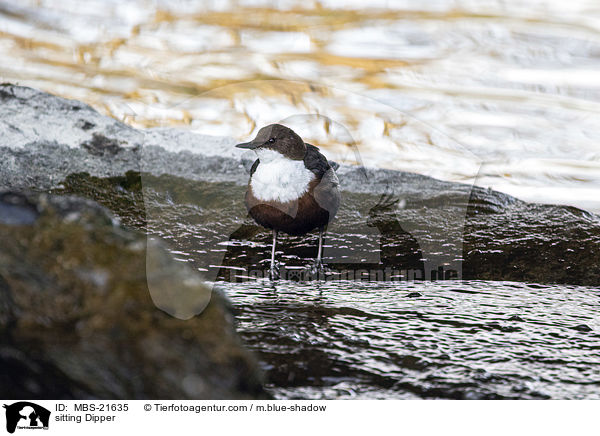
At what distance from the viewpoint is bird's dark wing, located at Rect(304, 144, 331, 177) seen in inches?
127

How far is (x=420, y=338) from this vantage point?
224 cm

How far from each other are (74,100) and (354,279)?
2.88m

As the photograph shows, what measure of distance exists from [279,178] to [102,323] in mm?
1660

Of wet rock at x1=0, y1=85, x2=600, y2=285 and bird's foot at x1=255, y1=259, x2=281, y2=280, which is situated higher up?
wet rock at x1=0, y1=85, x2=600, y2=285

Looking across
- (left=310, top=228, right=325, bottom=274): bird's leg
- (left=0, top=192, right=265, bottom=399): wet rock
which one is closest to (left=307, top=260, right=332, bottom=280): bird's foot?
(left=310, top=228, right=325, bottom=274): bird's leg

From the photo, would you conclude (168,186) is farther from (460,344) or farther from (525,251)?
(460,344)

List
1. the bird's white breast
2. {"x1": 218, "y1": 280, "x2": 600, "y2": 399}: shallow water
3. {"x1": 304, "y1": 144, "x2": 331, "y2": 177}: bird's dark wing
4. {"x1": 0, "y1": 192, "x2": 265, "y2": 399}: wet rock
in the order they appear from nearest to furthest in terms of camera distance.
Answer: {"x1": 0, "y1": 192, "x2": 265, "y2": 399}: wet rock, {"x1": 218, "y1": 280, "x2": 600, "y2": 399}: shallow water, the bird's white breast, {"x1": 304, "y1": 144, "x2": 331, "y2": 177}: bird's dark wing

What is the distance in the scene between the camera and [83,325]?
5.32ft
